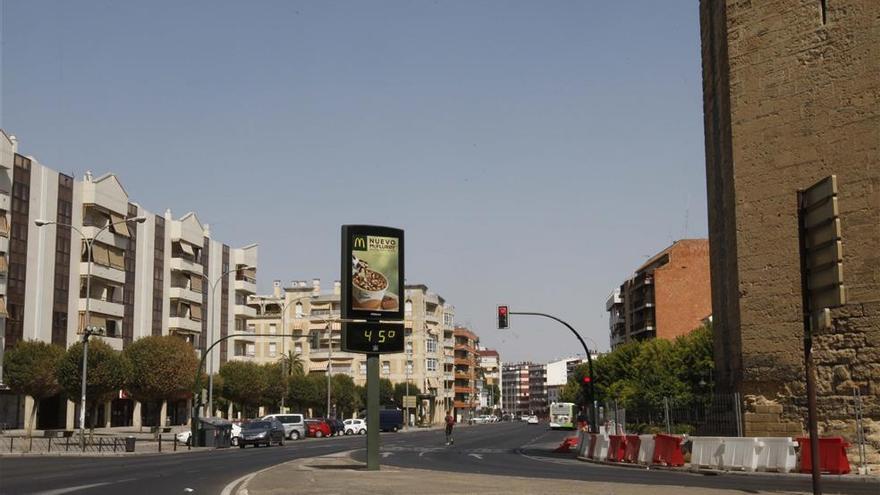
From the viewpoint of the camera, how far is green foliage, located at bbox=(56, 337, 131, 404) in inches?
2227

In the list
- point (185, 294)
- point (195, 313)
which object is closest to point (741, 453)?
point (185, 294)

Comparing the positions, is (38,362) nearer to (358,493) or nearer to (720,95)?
(720,95)

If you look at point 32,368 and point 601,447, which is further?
point 32,368

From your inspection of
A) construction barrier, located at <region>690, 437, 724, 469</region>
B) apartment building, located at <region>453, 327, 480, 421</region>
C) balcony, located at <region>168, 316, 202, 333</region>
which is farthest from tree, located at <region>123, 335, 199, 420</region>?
apartment building, located at <region>453, 327, 480, 421</region>

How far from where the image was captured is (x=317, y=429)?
229 feet

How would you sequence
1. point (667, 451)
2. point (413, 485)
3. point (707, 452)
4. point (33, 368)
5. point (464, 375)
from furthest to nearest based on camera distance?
point (464, 375) → point (33, 368) → point (667, 451) → point (707, 452) → point (413, 485)

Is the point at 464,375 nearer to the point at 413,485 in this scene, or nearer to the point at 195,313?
the point at 195,313

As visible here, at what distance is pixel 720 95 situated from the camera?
32.3 m

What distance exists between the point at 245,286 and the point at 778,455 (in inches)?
3119

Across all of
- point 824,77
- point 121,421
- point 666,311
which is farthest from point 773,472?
point 666,311

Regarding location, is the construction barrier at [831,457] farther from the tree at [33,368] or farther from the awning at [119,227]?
the awning at [119,227]

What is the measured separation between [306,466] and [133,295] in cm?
5760

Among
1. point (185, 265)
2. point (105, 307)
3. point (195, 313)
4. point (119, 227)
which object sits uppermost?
point (119, 227)

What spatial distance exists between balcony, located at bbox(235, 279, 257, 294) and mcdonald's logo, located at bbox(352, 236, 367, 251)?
251ft
